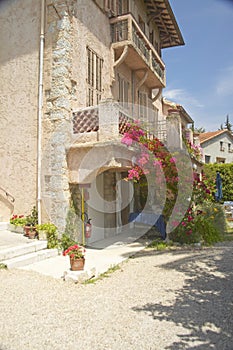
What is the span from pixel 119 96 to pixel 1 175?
5235 millimetres

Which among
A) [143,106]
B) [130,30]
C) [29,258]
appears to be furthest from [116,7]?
[29,258]

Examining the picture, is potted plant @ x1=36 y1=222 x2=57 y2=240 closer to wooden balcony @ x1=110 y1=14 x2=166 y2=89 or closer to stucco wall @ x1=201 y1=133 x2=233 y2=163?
wooden balcony @ x1=110 y1=14 x2=166 y2=89

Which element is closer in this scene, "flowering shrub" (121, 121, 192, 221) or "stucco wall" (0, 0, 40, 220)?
"flowering shrub" (121, 121, 192, 221)

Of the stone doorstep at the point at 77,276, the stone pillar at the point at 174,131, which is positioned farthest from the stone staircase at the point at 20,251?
the stone pillar at the point at 174,131

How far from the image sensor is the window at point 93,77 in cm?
859

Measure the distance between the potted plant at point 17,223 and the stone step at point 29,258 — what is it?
4.26 feet

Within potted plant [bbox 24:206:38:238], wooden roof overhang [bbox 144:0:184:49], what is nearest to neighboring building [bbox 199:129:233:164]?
wooden roof overhang [bbox 144:0:184:49]

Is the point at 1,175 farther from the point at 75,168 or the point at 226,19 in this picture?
Answer: the point at 226,19

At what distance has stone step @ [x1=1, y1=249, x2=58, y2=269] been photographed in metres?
5.99

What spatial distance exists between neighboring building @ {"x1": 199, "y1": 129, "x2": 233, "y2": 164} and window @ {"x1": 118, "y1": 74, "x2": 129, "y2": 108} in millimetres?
16546

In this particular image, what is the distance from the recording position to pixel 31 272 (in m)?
5.71

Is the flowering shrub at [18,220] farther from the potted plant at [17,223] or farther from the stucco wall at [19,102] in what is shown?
the stucco wall at [19,102]

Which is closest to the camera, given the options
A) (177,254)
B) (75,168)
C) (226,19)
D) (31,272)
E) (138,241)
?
(226,19)

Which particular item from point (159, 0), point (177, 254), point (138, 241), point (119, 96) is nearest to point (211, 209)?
point (138, 241)
